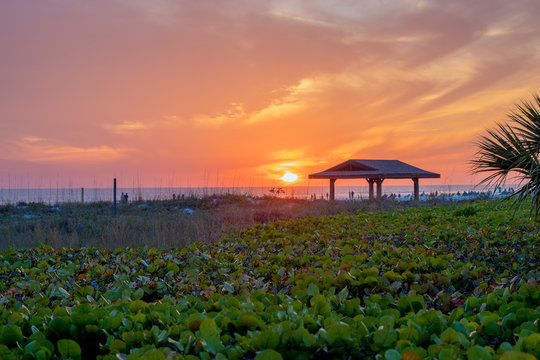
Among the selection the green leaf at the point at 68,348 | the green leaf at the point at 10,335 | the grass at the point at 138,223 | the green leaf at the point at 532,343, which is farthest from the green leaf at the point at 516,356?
the grass at the point at 138,223

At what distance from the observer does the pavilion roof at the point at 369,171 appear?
21656 mm

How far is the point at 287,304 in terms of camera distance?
232 centimetres

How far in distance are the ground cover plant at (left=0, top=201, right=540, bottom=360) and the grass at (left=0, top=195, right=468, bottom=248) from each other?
3418mm

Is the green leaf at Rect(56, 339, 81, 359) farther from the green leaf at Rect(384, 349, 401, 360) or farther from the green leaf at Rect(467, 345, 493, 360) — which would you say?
the green leaf at Rect(467, 345, 493, 360)

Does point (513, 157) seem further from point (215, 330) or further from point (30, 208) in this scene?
point (30, 208)

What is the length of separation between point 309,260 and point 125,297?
7.76ft

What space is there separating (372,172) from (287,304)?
1993 cm

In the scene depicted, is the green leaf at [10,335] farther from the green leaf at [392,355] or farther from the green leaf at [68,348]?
the green leaf at [392,355]

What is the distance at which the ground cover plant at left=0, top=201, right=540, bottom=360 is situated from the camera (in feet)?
5.56

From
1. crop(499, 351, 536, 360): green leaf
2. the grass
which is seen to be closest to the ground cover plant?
crop(499, 351, 536, 360): green leaf

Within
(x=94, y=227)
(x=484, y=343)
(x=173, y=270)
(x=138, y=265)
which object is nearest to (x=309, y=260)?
(x=173, y=270)

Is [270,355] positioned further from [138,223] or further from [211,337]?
[138,223]

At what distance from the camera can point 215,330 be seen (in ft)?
5.83

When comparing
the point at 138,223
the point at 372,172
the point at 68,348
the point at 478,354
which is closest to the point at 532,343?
the point at 478,354
